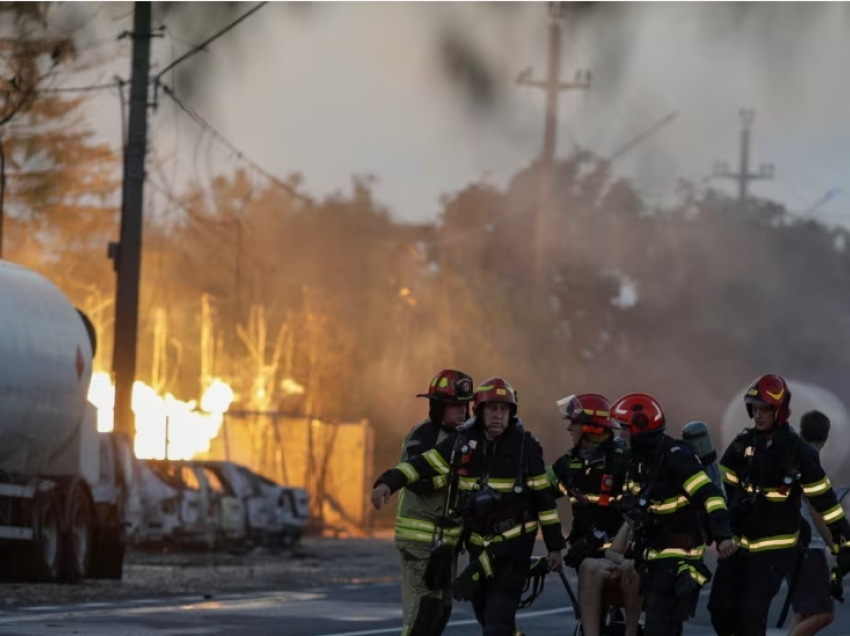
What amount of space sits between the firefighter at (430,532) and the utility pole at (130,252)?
1534 cm

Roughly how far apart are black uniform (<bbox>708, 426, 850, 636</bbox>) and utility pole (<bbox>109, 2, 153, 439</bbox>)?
51.8 ft

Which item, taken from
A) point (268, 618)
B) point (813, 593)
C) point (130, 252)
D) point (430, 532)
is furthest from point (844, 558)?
point (130, 252)

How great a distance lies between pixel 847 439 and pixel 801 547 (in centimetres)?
3901

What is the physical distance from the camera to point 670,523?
1191 cm

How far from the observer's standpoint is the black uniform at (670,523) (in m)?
11.7

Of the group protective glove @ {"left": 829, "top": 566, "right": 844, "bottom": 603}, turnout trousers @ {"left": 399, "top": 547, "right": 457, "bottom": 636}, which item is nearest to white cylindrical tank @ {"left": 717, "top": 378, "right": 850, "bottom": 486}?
protective glove @ {"left": 829, "top": 566, "right": 844, "bottom": 603}

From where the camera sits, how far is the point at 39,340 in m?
21.8

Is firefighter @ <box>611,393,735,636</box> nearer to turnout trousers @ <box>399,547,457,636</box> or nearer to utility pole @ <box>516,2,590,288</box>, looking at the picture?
turnout trousers @ <box>399,547,457,636</box>

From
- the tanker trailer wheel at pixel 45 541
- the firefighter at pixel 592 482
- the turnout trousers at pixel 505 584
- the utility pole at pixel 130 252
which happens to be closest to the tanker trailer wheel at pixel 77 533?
the tanker trailer wheel at pixel 45 541

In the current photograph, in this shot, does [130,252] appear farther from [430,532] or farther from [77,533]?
[430,532]

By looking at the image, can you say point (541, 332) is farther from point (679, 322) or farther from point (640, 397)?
point (640, 397)

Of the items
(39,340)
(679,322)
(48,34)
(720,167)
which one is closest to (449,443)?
(39,340)

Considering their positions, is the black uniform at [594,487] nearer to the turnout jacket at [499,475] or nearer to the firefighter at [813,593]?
the turnout jacket at [499,475]

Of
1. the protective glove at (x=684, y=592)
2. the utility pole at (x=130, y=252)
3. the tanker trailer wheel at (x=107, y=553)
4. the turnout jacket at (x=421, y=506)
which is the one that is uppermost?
the utility pole at (x=130, y=252)
